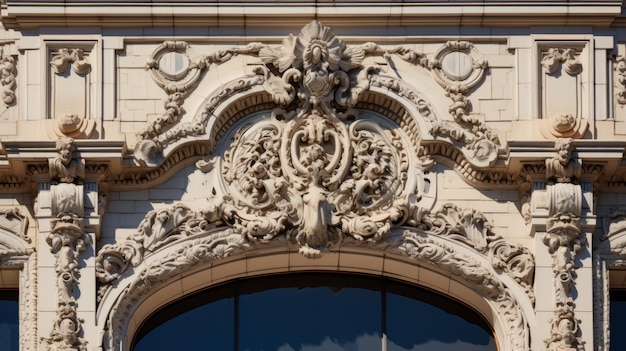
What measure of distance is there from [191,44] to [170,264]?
277 centimetres

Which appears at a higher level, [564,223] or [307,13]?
[307,13]

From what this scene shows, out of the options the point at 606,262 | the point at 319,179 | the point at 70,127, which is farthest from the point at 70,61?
the point at 606,262

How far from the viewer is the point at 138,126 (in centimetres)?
3195

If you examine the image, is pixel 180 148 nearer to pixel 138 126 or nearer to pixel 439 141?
pixel 138 126

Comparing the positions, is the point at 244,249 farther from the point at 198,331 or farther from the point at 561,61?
the point at 561,61

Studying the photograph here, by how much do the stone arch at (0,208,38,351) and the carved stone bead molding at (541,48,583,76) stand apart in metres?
6.50

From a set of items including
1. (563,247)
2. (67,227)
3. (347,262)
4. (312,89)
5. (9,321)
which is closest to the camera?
(67,227)

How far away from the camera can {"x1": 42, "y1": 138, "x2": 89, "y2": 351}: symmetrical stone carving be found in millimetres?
30984

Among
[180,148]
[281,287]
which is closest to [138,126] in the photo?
[180,148]

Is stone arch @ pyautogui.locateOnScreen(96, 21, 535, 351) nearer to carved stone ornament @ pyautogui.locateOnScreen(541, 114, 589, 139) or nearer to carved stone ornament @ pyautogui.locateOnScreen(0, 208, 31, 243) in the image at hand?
carved stone ornament @ pyautogui.locateOnScreen(541, 114, 589, 139)

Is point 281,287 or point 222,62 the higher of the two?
point 222,62

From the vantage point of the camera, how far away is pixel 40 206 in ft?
103

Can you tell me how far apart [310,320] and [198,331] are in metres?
1.35

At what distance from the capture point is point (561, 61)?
32344 millimetres
